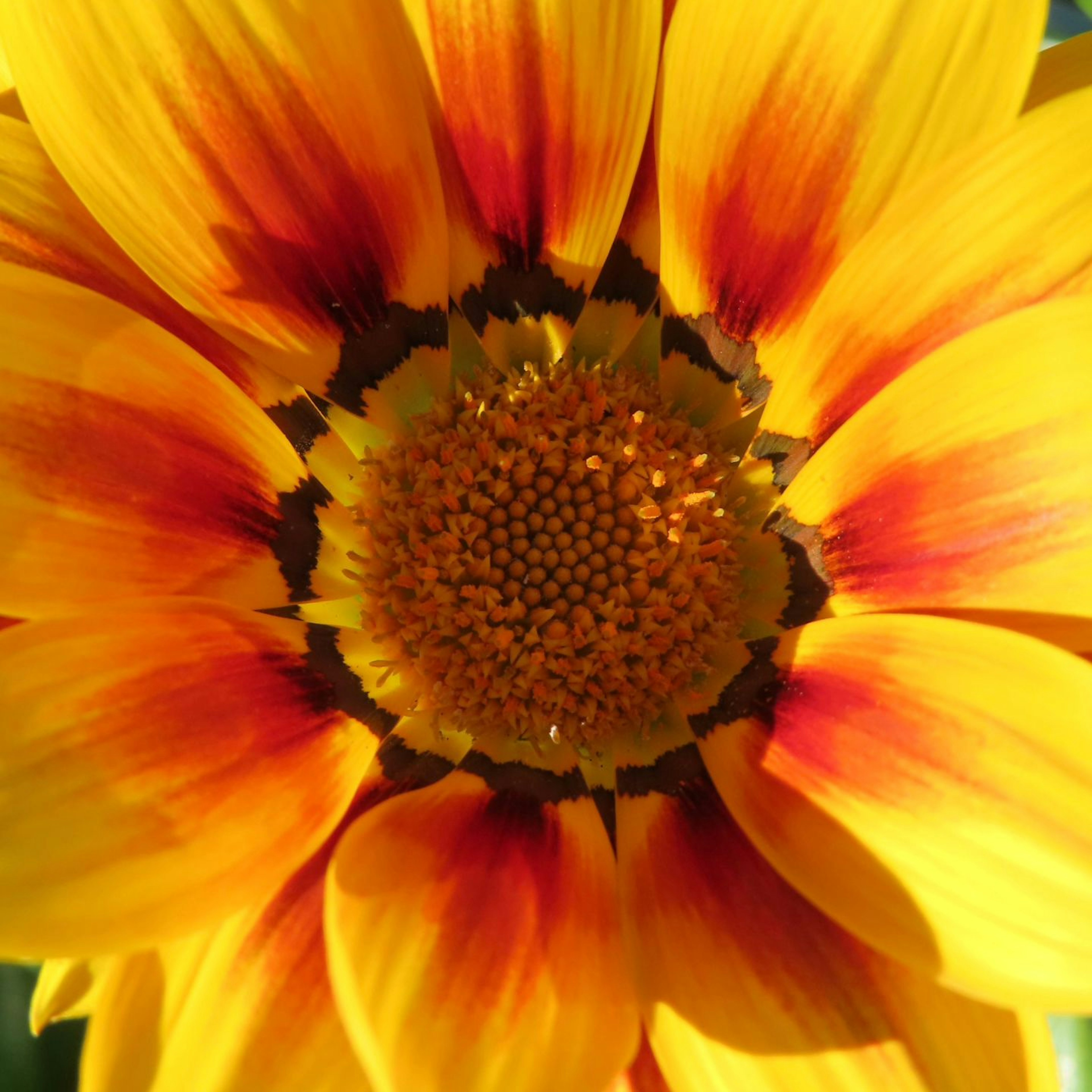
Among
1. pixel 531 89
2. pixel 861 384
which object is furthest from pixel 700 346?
pixel 531 89

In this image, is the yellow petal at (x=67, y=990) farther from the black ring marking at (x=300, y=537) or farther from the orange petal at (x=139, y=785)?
the black ring marking at (x=300, y=537)

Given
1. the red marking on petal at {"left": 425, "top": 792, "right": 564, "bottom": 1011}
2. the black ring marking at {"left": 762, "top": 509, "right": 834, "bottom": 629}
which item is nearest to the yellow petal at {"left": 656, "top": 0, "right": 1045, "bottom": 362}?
the black ring marking at {"left": 762, "top": 509, "right": 834, "bottom": 629}

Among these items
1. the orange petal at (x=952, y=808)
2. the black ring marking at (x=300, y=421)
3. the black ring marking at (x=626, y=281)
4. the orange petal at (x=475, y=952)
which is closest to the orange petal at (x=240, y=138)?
the black ring marking at (x=300, y=421)

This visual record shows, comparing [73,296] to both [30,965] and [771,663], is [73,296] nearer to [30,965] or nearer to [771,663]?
[771,663]

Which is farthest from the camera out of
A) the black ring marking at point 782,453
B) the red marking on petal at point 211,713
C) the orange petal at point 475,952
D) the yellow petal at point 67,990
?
the black ring marking at point 782,453

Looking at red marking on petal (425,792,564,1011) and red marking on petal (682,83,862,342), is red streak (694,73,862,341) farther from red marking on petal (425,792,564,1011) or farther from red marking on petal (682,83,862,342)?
red marking on petal (425,792,564,1011)

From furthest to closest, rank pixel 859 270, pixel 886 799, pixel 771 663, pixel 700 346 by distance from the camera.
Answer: pixel 700 346, pixel 771 663, pixel 859 270, pixel 886 799

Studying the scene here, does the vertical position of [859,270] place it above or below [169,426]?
above

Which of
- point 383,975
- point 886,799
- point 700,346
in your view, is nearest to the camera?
point 383,975
